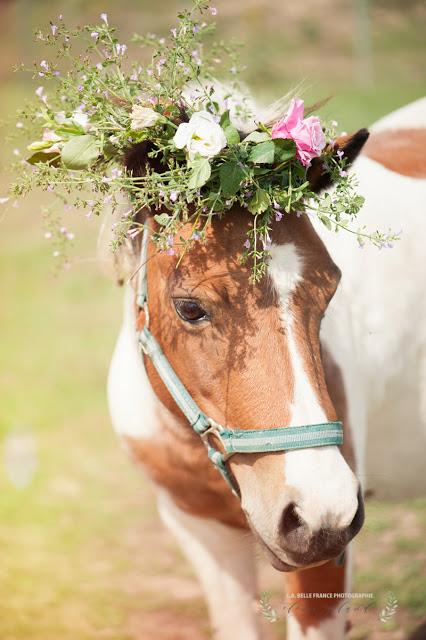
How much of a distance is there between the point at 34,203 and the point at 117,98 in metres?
10.2

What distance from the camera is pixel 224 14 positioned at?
17.2 m

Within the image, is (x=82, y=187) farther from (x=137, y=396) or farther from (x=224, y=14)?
(x=224, y=14)

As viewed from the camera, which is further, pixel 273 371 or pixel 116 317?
pixel 116 317

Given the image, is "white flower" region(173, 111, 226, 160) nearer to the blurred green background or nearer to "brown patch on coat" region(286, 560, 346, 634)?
the blurred green background

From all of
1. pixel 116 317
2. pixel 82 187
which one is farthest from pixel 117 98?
pixel 116 317

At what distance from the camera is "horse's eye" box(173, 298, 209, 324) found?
2.14 meters

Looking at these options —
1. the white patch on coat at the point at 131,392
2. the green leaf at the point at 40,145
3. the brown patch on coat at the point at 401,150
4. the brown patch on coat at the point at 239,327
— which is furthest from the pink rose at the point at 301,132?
the brown patch on coat at the point at 401,150

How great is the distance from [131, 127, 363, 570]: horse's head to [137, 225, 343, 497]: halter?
0.08 ft

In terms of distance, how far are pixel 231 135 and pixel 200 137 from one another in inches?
4.8

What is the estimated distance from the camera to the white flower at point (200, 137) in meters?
2.06

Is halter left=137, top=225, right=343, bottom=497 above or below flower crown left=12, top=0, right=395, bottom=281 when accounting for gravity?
below

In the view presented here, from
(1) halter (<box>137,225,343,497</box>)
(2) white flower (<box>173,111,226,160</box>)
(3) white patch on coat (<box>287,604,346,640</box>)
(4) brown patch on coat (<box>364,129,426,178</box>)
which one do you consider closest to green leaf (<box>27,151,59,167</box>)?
(1) halter (<box>137,225,343,497</box>)

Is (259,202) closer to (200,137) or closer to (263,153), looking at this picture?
(263,153)

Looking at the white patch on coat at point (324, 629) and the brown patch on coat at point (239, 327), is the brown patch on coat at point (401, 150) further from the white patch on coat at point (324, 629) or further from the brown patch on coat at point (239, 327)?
the white patch on coat at point (324, 629)
